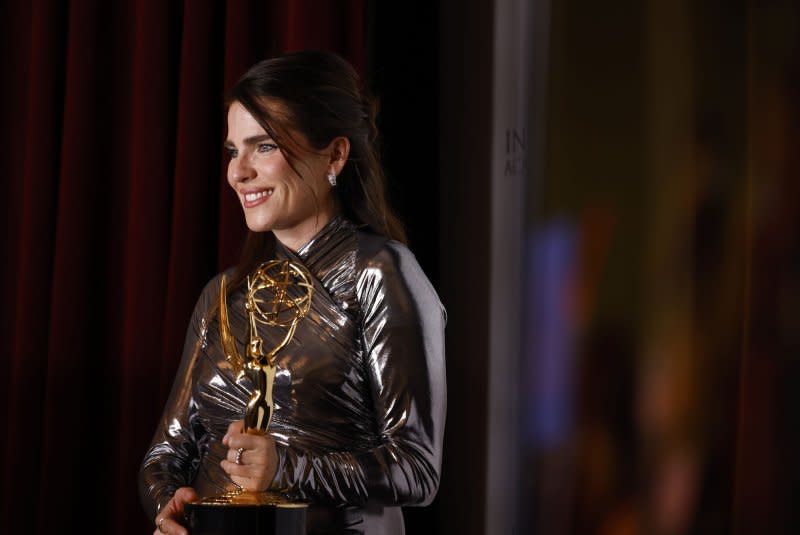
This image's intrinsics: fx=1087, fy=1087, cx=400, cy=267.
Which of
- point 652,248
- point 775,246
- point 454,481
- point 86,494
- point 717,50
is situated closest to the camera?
point 775,246

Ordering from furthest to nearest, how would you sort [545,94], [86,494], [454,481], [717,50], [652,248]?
1. [86,494]
2. [454,481]
3. [545,94]
4. [652,248]
5. [717,50]

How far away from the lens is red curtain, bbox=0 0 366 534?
1.95 metres

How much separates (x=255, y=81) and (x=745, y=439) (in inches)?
29.5

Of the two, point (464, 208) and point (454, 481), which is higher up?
point (464, 208)

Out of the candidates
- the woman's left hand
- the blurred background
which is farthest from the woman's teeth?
the blurred background

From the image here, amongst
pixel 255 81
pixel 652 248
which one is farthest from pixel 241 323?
pixel 652 248

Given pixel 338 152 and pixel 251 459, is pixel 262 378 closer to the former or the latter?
pixel 251 459

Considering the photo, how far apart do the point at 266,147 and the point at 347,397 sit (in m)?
0.34

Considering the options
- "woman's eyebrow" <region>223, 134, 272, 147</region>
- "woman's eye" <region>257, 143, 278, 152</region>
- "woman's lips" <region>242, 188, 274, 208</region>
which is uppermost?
"woman's eyebrow" <region>223, 134, 272, 147</region>

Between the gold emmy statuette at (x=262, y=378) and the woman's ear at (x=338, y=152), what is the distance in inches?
5.8

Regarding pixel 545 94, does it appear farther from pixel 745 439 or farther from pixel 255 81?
pixel 745 439

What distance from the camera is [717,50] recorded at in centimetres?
138

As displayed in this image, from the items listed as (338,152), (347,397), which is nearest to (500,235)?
(338,152)

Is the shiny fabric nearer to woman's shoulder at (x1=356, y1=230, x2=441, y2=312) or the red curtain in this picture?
woman's shoulder at (x1=356, y1=230, x2=441, y2=312)
